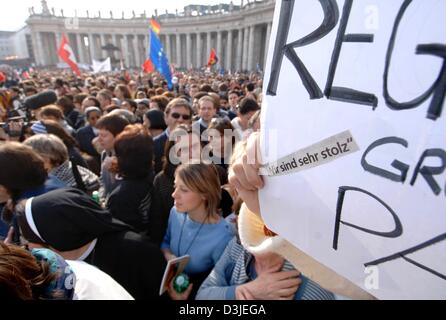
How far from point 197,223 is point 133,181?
29.1 inches

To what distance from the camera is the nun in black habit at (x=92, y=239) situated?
158cm

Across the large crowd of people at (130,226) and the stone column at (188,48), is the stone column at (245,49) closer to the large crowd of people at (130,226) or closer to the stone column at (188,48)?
the stone column at (188,48)

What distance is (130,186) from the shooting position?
2430 millimetres

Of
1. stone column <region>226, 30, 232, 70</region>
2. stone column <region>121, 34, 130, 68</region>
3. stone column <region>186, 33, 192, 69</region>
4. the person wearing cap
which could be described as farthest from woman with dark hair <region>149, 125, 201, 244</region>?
stone column <region>121, 34, 130, 68</region>

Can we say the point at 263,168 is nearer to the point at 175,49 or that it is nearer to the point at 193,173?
the point at 193,173

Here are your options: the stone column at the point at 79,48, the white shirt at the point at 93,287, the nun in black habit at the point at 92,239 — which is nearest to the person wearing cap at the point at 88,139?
the nun in black habit at the point at 92,239

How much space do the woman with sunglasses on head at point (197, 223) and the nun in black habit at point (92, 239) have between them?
0.88ft

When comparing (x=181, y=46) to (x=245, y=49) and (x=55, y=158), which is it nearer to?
(x=245, y=49)

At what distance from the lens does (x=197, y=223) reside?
81.3 inches

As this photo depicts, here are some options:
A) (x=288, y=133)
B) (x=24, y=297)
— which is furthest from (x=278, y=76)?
(x=24, y=297)

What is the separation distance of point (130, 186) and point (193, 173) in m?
0.64

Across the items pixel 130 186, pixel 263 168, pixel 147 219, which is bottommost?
pixel 147 219

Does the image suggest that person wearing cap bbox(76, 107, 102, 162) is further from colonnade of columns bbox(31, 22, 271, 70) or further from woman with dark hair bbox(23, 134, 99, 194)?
colonnade of columns bbox(31, 22, 271, 70)

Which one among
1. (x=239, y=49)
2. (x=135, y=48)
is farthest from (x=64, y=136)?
(x=135, y=48)
